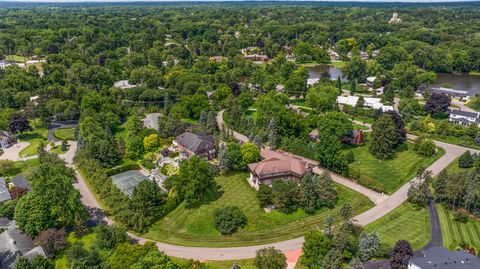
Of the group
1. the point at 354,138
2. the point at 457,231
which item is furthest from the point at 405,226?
the point at 354,138

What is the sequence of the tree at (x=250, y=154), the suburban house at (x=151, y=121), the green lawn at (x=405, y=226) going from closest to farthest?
the green lawn at (x=405, y=226) → the tree at (x=250, y=154) → the suburban house at (x=151, y=121)

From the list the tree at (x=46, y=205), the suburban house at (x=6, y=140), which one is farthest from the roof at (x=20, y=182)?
the suburban house at (x=6, y=140)

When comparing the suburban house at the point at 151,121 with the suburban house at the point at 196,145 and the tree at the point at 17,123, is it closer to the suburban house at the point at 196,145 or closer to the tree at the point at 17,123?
the suburban house at the point at 196,145

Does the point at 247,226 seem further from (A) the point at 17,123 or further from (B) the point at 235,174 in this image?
(A) the point at 17,123

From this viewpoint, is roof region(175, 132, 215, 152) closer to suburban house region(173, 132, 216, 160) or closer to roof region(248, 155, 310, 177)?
suburban house region(173, 132, 216, 160)

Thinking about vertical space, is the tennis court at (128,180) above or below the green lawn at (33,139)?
above

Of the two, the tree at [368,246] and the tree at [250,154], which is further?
the tree at [250,154]

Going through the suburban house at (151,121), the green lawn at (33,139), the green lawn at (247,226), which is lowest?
the green lawn at (33,139)

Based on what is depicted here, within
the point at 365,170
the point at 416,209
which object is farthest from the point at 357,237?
the point at 365,170
